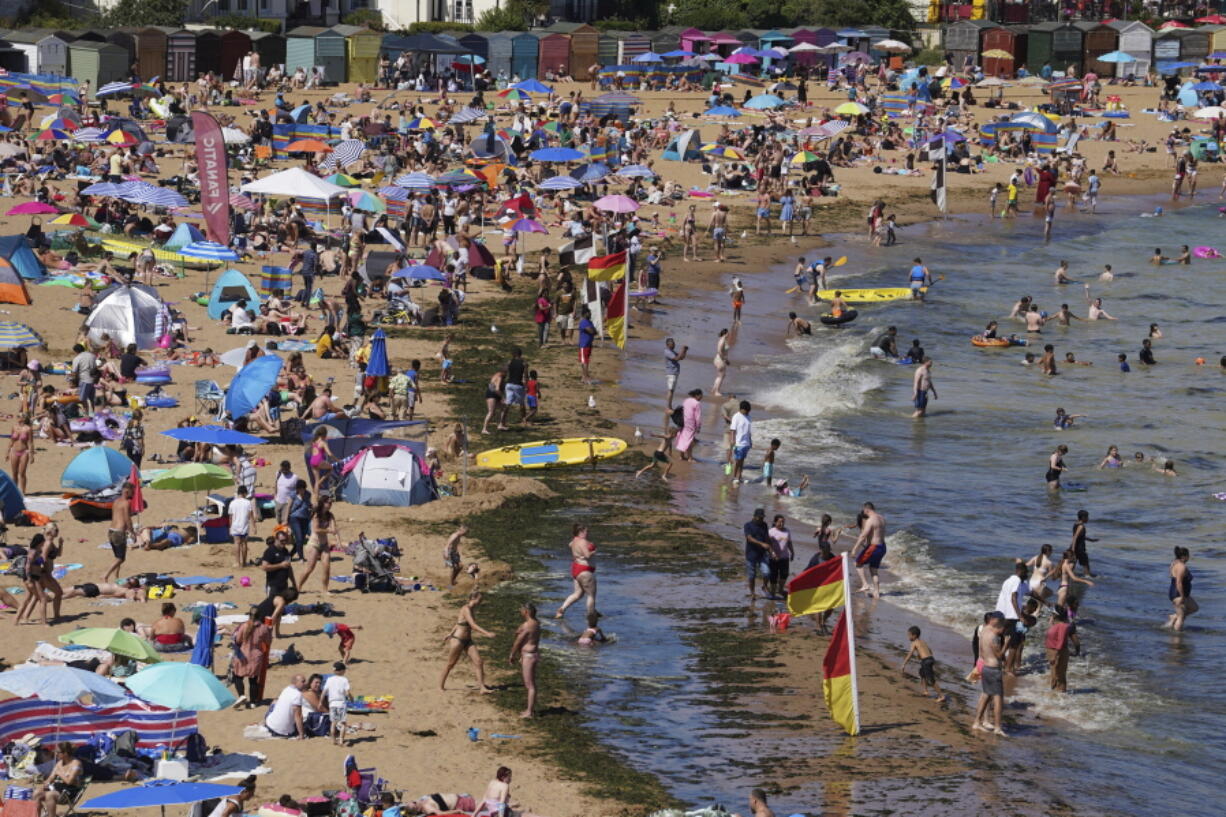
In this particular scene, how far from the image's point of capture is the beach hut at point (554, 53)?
69.8 metres

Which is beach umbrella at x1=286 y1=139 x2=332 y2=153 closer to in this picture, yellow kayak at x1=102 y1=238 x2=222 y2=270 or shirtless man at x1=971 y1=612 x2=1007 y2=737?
yellow kayak at x1=102 y1=238 x2=222 y2=270

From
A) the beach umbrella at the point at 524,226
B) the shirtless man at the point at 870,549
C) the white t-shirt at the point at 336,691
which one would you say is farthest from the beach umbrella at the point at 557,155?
the white t-shirt at the point at 336,691

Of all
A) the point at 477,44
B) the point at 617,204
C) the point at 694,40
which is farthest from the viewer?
the point at 694,40

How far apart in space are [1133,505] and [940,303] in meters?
15.3

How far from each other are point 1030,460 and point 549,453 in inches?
343

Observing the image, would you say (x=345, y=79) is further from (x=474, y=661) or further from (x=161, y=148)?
(x=474, y=661)

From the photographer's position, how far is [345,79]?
66.3m

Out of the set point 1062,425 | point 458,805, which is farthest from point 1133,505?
point 458,805

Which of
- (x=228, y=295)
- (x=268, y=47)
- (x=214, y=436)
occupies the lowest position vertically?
(x=214, y=436)

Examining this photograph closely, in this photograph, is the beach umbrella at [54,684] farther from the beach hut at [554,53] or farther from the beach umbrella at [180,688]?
the beach hut at [554,53]

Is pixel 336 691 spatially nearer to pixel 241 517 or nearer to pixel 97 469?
pixel 241 517

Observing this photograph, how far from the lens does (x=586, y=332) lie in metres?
29.6

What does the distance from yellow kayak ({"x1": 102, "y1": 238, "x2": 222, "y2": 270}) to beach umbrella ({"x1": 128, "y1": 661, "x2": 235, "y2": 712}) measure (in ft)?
69.2

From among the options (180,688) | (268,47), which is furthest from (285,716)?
(268,47)
